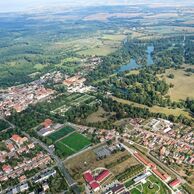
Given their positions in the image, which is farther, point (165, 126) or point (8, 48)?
point (8, 48)

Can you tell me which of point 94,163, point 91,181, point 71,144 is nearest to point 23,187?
point 91,181

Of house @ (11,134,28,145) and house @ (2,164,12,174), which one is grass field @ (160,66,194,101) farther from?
house @ (2,164,12,174)

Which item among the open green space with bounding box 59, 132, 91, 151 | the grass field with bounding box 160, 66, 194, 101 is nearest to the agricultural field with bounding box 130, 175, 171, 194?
the open green space with bounding box 59, 132, 91, 151

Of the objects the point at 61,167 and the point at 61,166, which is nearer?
the point at 61,167

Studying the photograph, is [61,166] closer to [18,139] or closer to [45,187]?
[45,187]

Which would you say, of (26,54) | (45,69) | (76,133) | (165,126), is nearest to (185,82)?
(165,126)

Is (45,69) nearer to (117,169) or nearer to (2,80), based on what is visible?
(2,80)

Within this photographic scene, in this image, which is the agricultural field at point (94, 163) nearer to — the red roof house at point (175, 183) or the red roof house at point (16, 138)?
the red roof house at point (175, 183)
